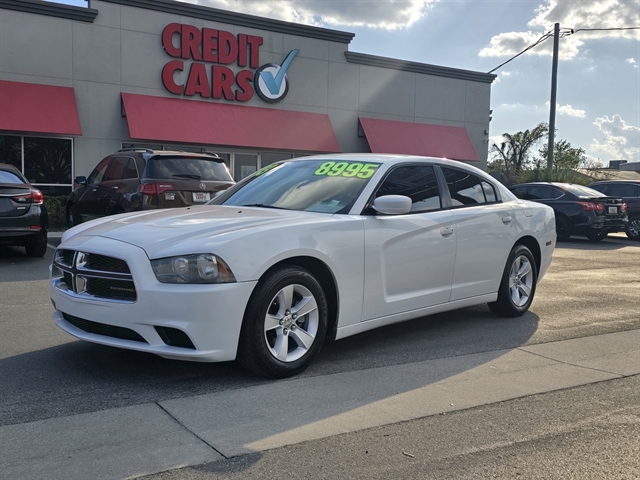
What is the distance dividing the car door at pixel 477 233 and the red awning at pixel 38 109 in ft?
49.4

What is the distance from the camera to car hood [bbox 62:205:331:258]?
4270 millimetres

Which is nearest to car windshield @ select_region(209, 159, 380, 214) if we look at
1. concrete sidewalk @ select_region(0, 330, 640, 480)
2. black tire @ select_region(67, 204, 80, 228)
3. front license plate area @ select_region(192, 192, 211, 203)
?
concrete sidewalk @ select_region(0, 330, 640, 480)

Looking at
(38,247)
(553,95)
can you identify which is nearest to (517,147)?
(553,95)

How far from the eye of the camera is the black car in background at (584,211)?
16531 mm

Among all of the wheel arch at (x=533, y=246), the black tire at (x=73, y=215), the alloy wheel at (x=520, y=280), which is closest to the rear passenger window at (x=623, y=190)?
the wheel arch at (x=533, y=246)

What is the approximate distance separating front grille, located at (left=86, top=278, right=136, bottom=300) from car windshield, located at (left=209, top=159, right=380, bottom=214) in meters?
1.56

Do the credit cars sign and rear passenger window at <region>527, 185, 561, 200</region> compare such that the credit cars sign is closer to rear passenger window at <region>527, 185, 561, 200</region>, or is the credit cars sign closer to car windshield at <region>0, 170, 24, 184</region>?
rear passenger window at <region>527, 185, 561, 200</region>

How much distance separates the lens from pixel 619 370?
507 centimetres

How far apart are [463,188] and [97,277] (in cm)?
353

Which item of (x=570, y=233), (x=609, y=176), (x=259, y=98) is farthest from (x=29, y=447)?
(x=609, y=176)

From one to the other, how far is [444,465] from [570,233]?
14976mm

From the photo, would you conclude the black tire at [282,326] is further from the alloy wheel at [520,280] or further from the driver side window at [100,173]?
the driver side window at [100,173]

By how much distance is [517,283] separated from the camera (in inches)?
269

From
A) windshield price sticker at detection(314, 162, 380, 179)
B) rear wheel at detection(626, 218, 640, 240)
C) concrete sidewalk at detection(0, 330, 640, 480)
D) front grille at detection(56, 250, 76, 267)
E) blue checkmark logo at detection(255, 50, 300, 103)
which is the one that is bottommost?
concrete sidewalk at detection(0, 330, 640, 480)
